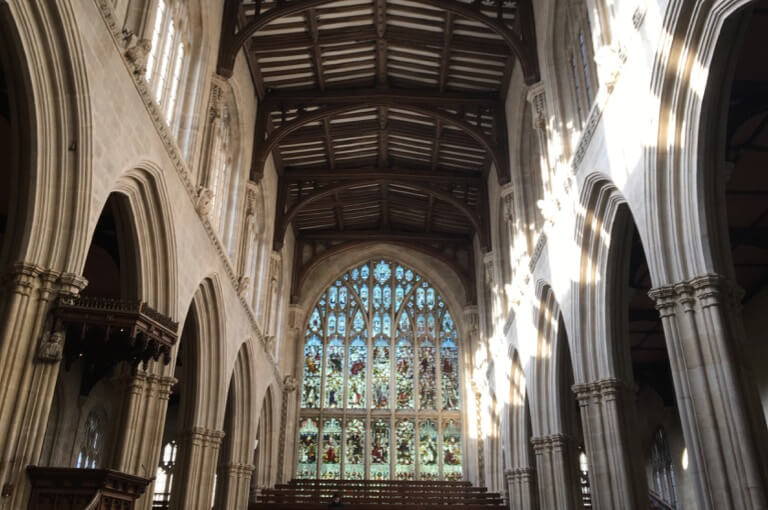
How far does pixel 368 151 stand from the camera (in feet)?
73.5

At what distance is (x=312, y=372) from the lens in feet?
82.7

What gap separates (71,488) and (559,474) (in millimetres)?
9718

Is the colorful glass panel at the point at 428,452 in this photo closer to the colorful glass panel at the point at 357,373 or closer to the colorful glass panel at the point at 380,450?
the colorful glass panel at the point at 380,450

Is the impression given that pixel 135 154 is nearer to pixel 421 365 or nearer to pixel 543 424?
pixel 543 424

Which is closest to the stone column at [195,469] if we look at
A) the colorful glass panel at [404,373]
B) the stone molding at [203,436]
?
the stone molding at [203,436]

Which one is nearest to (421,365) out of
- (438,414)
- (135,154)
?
(438,414)

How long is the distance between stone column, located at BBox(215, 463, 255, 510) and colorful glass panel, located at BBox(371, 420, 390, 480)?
650 centimetres

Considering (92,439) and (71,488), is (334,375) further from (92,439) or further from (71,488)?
(71,488)

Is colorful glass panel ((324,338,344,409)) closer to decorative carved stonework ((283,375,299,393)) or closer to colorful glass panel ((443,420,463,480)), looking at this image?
decorative carved stonework ((283,375,299,393))

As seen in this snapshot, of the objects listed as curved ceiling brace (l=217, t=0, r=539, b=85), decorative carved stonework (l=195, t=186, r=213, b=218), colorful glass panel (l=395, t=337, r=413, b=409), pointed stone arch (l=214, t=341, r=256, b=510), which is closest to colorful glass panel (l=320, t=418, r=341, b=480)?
colorful glass panel (l=395, t=337, r=413, b=409)

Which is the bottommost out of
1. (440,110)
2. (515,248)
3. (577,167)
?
(577,167)

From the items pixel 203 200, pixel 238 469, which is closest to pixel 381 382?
pixel 238 469

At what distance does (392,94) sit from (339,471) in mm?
12419

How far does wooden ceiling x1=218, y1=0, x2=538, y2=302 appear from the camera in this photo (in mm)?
16094
